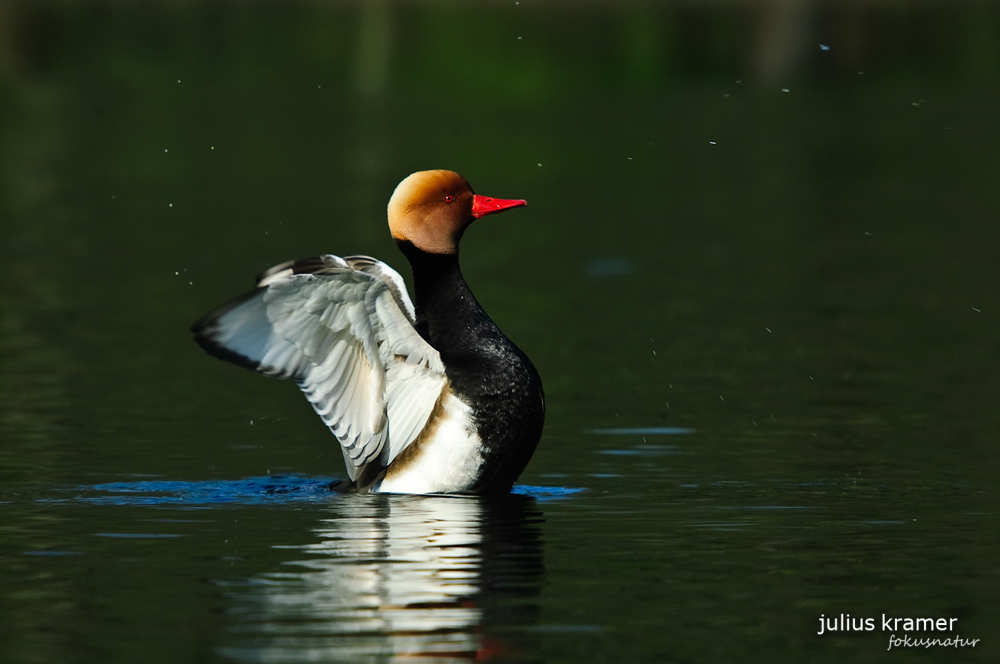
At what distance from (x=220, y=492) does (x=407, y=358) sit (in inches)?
53.5

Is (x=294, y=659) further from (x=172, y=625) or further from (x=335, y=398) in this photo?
(x=335, y=398)

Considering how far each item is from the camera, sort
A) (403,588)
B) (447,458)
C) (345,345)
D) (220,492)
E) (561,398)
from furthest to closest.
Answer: (561,398)
(220,492)
(447,458)
(345,345)
(403,588)

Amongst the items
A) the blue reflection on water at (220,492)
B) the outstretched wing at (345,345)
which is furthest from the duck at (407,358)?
the blue reflection on water at (220,492)

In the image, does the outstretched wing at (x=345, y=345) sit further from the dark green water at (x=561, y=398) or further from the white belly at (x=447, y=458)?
the dark green water at (x=561, y=398)

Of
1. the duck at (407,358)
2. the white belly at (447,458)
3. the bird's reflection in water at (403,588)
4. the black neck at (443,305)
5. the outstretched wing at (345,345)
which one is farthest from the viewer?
the black neck at (443,305)

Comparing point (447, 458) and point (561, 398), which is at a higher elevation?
point (447, 458)

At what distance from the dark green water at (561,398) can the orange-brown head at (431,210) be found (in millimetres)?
1485

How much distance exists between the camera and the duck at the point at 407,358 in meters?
9.52

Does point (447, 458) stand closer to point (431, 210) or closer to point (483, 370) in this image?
point (483, 370)

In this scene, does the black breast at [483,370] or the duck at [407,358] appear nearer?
the duck at [407,358]

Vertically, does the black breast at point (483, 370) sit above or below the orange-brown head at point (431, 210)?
below

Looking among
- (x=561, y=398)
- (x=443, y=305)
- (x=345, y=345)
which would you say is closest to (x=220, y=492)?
(x=345, y=345)

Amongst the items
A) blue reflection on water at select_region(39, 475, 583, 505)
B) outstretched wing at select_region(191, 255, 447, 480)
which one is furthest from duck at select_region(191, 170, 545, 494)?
blue reflection on water at select_region(39, 475, 583, 505)

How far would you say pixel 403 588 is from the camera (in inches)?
311
